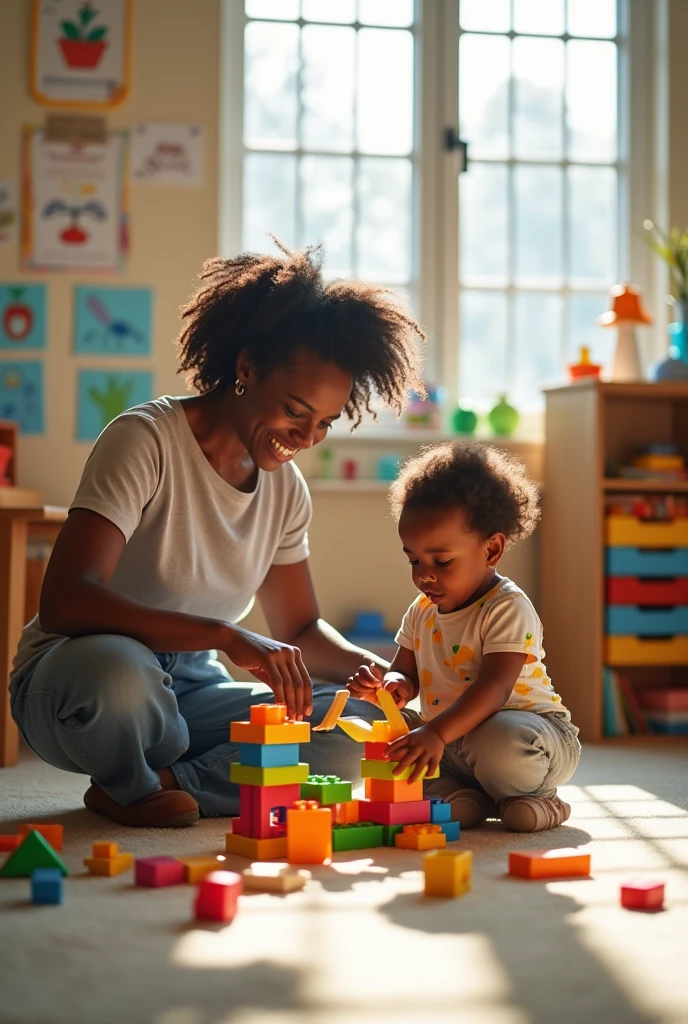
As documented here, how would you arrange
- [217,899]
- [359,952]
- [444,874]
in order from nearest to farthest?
1. [359,952]
2. [217,899]
3. [444,874]

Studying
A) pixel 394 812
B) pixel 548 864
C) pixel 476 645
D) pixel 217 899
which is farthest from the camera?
pixel 476 645

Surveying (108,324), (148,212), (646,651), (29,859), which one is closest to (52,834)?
(29,859)

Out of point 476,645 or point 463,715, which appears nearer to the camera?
point 463,715

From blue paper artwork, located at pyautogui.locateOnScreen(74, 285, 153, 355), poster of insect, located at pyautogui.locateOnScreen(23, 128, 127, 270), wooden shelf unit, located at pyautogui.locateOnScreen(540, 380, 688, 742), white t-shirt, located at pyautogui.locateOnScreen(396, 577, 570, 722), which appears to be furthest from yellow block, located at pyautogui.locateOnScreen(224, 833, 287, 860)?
poster of insect, located at pyautogui.locateOnScreen(23, 128, 127, 270)

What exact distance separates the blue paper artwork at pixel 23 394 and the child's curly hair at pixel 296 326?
5.20ft

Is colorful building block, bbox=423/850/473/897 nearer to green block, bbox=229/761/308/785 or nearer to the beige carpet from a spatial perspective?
the beige carpet

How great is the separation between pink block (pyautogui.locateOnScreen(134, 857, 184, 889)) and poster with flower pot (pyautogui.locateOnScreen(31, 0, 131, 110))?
2.71m

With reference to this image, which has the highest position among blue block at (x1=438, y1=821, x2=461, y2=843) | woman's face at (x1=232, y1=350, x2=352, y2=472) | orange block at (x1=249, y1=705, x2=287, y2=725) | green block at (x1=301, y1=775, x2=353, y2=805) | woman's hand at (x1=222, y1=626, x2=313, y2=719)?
woman's face at (x1=232, y1=350, x2=352, y2=472)

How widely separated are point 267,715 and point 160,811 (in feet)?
1.06

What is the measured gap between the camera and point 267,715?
64.8 inches

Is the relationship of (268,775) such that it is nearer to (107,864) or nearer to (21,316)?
(107,864)

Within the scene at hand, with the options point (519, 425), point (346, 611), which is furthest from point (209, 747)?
point (519, 425)

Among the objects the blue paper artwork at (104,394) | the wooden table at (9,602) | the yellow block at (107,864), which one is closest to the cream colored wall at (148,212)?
the blue paper artwork at (104,394)

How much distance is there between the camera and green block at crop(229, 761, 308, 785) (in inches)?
63.8
